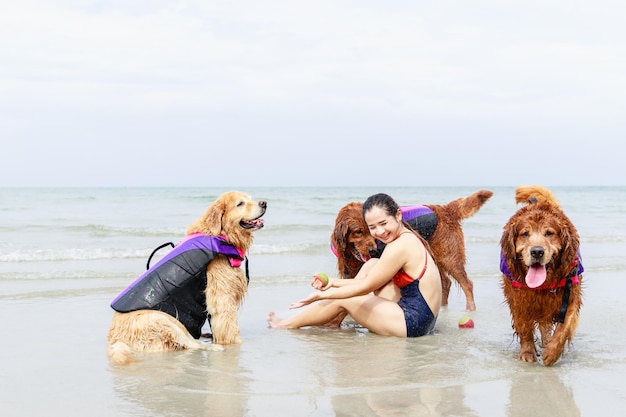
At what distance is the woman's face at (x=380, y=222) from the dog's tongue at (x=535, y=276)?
132 cm

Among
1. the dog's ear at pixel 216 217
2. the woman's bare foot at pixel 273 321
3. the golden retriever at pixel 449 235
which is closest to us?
the dog's ear at pixel 216 217

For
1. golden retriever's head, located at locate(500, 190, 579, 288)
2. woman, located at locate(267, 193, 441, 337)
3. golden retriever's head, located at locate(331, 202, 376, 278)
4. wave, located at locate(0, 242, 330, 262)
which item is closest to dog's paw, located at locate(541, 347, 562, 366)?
golden retriever's head, located at locate(500, 190, 579, 288)

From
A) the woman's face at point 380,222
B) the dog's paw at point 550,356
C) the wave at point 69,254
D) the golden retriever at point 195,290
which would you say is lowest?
the wave at point 69,254

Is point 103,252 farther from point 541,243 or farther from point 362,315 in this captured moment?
point 541,243

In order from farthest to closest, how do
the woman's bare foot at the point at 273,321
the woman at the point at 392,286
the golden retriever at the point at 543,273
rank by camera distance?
1. the woman's bare foot at the point at 273,321
2. the woman at the point at 392,286
3. the golden retriever at the point at 543,273

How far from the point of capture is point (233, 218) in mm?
5531

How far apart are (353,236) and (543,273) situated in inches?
85.5

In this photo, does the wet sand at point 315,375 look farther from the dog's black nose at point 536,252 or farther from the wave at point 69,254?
the wave at point 69,254

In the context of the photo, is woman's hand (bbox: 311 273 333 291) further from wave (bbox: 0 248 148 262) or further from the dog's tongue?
wave (bbox: 0 248 148 262)

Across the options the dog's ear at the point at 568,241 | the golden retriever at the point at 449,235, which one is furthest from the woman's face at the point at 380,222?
the golden retriever at the point at 449,235

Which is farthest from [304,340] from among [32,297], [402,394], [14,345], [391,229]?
[32,297]

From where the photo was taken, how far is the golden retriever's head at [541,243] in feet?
15.0

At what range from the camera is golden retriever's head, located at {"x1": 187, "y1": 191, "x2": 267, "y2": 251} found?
5.54 metres

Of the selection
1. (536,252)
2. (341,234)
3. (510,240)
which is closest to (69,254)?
(341,234)
